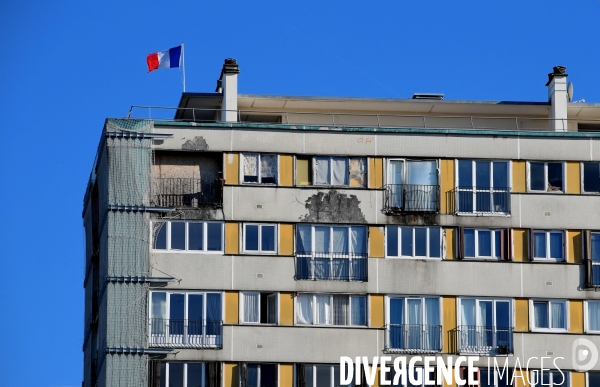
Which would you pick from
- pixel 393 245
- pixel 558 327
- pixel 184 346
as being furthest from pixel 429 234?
pixel 184 346

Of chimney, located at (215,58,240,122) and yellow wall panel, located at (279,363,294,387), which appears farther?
chimney, located at (215,58,240,122)

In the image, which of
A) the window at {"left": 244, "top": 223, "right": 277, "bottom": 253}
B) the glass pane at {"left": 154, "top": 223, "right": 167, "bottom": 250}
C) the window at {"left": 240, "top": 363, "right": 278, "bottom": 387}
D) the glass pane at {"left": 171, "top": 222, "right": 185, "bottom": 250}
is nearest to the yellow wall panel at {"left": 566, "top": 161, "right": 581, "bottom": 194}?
the window at {"left": 244, "top": 223, "right": 277, "bottom": 253}

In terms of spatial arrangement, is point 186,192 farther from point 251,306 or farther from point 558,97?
point 558,97

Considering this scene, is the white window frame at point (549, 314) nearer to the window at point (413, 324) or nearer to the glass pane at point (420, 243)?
the window at point (413, 324)

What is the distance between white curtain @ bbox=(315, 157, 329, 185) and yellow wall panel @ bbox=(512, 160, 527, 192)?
9.15m

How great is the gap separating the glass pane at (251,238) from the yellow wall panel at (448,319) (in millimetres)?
9389

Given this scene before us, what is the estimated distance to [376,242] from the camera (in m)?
84.6

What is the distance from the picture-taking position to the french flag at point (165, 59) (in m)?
89.6

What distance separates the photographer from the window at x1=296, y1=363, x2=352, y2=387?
82562 mm

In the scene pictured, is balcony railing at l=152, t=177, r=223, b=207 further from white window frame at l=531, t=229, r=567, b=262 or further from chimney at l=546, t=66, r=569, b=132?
→ chimney at l=546, t=66, r=569, b=132

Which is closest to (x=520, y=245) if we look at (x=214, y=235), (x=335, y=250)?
(x=335, y=250)

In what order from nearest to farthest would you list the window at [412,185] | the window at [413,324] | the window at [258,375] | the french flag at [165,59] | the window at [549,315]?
the window at [258,375], the window at [413,324], the window at [549,315], the window at [412,185], the french flag at [165,59]

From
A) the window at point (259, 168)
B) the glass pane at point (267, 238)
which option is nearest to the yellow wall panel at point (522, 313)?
the glass pane at point (267, 238)

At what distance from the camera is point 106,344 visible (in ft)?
268
